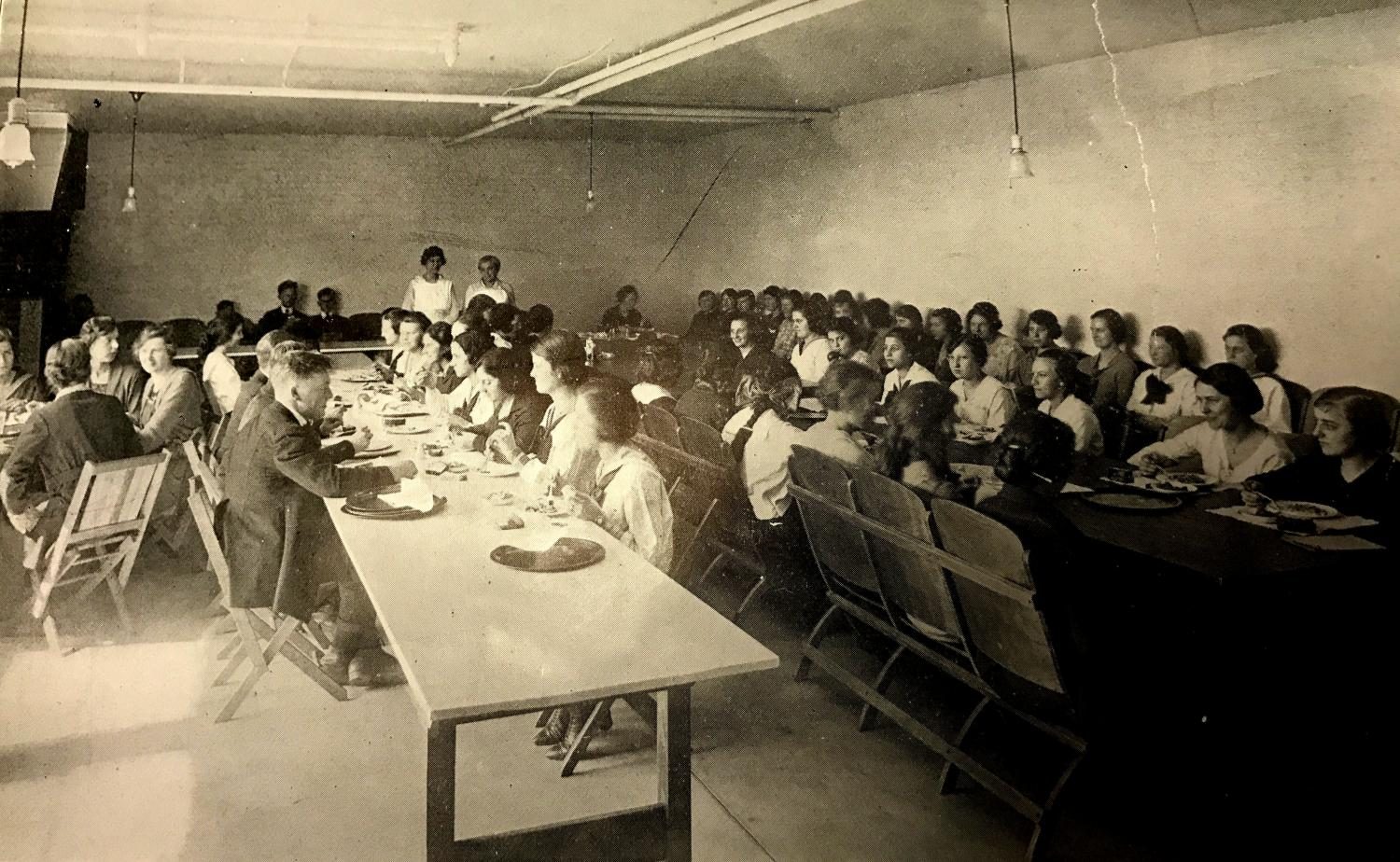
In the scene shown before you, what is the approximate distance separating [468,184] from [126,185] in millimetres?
3730

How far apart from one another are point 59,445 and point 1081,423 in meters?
4.84

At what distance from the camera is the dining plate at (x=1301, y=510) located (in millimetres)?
3201

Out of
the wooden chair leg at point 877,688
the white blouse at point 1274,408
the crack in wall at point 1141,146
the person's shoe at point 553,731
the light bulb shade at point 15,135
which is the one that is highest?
the crack in wall at point 1141,146

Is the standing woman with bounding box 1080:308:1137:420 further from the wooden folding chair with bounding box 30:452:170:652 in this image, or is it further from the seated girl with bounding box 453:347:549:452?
the wooden folding chair with bounding box 30:452:170:652

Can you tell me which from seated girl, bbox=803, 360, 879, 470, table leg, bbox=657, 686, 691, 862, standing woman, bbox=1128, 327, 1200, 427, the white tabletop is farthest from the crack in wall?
table leg, bbox=657, 686, 691, 862

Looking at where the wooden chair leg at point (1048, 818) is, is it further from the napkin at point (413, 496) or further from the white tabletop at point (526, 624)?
the napkin at point (413, 496)

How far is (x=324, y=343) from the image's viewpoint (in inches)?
423

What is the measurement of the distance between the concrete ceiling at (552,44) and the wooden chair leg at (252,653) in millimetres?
3103

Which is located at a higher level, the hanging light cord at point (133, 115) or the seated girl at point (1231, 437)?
the hanging light cord at point (133, 115)

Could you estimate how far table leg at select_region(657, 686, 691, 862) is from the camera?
7.19ft

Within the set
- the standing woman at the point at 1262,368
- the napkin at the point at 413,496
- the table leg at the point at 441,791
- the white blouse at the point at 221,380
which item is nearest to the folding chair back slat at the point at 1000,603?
the table leg at the point at 441,791

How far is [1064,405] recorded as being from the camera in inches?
209

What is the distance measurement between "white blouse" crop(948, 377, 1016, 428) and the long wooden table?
11.6ft

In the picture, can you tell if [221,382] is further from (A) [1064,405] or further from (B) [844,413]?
(A) [1064,405]
